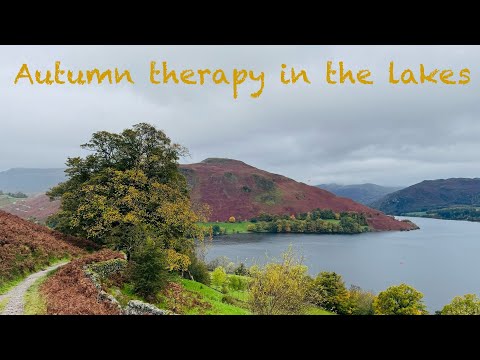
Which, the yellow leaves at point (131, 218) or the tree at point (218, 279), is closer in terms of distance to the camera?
the yellow leaves at point (131, 218)

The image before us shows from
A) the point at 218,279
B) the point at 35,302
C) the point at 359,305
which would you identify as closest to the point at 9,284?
the point at 35,302

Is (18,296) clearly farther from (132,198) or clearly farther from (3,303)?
(132,198)

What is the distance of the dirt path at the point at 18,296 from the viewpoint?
9842 mm

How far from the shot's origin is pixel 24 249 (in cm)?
1577

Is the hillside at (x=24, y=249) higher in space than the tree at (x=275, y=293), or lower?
higher

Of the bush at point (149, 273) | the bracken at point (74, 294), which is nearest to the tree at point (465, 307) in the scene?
the bush at point (149, 273)

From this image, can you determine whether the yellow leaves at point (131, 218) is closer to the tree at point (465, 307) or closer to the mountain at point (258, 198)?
the tree at point (465, 307)

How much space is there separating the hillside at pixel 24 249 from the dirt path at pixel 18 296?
500 millimetres

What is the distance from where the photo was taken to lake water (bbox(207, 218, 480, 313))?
203 feet

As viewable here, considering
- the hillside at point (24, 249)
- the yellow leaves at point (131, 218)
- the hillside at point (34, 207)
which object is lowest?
the hillside at point (24, 249)

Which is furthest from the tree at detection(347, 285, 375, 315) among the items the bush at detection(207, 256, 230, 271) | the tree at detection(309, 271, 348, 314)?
the bush at detection(207, 256, 230, 271)

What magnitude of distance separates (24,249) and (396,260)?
84598mm
